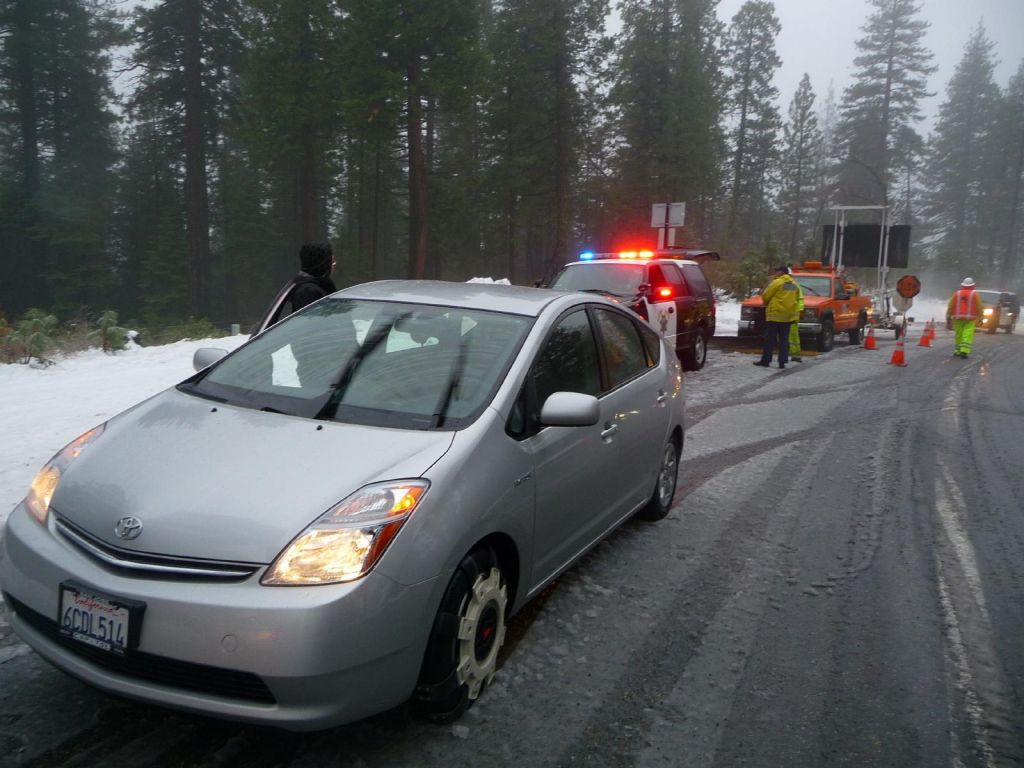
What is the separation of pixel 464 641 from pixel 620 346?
2.51 meters

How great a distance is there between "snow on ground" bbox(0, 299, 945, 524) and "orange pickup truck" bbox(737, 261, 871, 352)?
13.9 feet

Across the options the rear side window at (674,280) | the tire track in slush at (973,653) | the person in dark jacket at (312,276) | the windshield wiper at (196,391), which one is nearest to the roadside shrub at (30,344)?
the person in dark jacket at (312,276)

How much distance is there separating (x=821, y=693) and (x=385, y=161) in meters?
45.8

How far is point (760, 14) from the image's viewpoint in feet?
186

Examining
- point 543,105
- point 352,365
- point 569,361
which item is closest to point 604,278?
point 569,361

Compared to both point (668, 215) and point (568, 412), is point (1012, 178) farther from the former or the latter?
point (568, 412)

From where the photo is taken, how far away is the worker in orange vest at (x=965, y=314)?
59.2ft

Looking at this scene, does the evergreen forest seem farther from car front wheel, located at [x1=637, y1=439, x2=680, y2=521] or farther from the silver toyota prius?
the silver toyota prius

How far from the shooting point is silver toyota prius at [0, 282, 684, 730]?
2666mm

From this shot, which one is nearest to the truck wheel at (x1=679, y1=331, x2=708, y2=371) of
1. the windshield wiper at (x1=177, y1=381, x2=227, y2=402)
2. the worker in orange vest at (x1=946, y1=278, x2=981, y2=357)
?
the worker in orange vest at (x1=946, y1=278, x2=981, y2=357)

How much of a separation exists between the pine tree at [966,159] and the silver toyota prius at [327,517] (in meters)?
79.7

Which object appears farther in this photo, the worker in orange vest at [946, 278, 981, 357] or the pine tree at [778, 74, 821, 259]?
the pine tree at [778, 74, 821, 259]

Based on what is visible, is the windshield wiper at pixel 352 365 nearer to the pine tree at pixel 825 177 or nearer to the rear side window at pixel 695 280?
the rear side window at pixel 695 280

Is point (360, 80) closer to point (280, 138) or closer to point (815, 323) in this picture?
point (280, 138)
